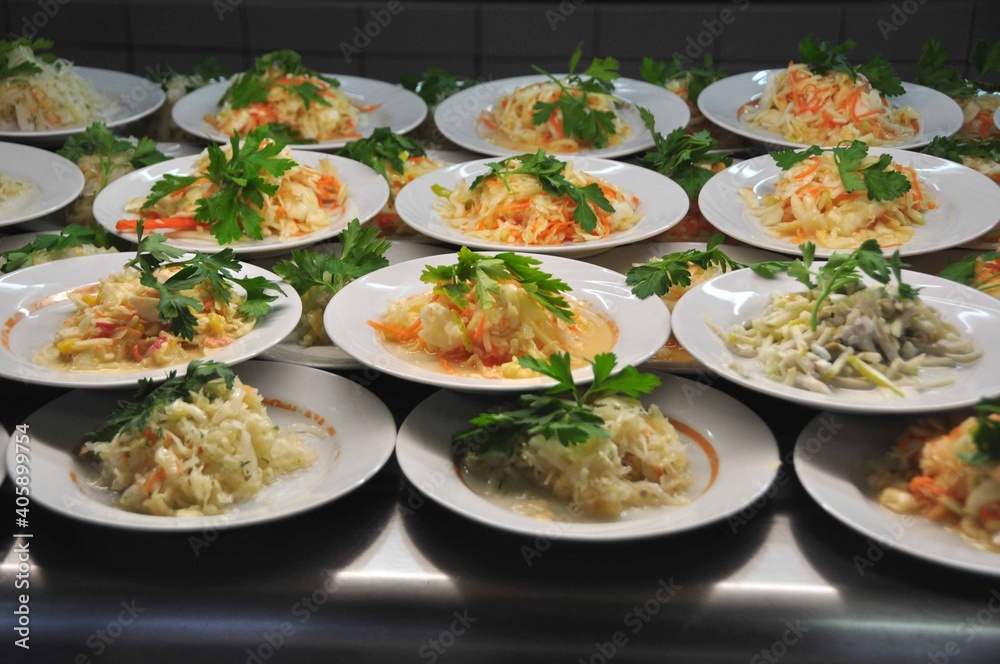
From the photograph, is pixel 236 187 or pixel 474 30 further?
pixel 474 30

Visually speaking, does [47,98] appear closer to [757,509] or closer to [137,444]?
[137,444]

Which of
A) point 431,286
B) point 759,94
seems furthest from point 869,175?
point 431,286

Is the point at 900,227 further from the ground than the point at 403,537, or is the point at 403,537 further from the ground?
the point at 900,227

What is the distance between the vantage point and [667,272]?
208cm

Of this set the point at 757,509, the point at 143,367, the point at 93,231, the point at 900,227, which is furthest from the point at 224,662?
the point at 900,227

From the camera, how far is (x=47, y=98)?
3125 millimetres

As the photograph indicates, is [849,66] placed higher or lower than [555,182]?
higher

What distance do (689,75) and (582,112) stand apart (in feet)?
2.25

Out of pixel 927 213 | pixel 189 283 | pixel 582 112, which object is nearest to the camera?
pixel 189 283

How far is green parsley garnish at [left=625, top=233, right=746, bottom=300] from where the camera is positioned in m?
2.01

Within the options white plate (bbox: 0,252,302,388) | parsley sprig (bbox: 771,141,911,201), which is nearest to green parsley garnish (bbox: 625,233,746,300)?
parsley sprig (bbox: 771,141,911,201)

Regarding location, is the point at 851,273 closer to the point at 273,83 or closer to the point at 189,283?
the point at 189,283

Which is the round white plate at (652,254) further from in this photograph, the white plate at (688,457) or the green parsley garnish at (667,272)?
the white plate at (688,457)

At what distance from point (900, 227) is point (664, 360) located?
2.69 feet
